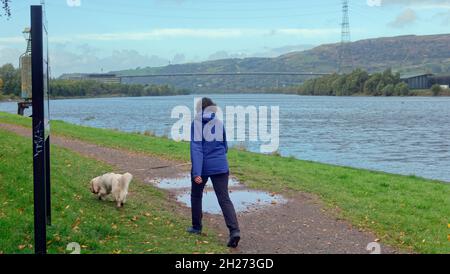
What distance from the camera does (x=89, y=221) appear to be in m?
9.26

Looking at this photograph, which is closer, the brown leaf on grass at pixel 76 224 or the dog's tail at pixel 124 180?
the brown leaf on grass at pixel 76 224

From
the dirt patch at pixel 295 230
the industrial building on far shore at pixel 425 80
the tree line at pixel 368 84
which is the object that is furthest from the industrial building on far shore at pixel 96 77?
the dirt patch at pixel 295 230

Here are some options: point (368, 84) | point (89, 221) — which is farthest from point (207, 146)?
point (368, 84)

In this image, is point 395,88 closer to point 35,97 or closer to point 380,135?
point 380,135

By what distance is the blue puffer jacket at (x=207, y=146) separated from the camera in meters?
8.61

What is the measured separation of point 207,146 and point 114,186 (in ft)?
9.92

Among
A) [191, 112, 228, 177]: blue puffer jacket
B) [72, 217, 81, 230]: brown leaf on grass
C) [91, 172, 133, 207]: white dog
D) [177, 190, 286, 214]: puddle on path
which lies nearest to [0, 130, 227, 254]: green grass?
[72, 217, 81, 230]: brown leaf on grass

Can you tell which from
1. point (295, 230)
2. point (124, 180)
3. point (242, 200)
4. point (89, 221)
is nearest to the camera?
point (89, 221)

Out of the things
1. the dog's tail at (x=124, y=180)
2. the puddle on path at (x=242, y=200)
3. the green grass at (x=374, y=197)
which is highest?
the dog's tail at (x=124, y=180)

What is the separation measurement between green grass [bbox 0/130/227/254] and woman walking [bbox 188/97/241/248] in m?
0.53

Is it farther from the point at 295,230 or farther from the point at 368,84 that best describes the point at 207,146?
the point at 368,84

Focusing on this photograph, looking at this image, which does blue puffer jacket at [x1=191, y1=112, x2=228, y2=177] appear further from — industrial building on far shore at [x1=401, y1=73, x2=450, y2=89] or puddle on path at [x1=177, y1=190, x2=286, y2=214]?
industrial building on far shore at [x1=401, y1=73, x2=450, y2=89]

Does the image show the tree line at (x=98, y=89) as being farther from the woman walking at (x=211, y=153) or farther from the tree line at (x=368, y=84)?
the woman walking at (x=211, y=153)
